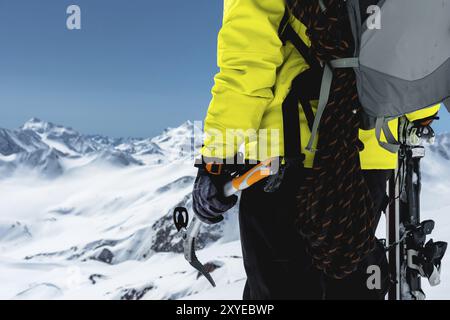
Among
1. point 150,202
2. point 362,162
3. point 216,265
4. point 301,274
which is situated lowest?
point 150,202

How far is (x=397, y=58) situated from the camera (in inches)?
Answer: 59.7

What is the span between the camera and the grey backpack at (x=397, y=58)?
1.49 meters

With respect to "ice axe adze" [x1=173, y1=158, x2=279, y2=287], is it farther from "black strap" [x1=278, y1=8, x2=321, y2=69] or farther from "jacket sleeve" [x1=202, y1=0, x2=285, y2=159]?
"black strap" [x1=278, y1=8, x2=321, y2=69]

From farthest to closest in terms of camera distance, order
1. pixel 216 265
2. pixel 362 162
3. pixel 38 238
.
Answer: pixel 38 238
pixel 216 265
pixel 362 162

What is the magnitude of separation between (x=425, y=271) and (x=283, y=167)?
3.74 ft

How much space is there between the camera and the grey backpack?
1492 millimetres

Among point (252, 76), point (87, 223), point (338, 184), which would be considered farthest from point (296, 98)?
point (87, 223)

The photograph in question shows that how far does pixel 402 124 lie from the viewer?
2104 millimetres

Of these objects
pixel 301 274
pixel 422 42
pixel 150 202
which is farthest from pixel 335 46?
pixel 150 202

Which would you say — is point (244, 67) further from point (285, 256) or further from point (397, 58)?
point (285, 256)

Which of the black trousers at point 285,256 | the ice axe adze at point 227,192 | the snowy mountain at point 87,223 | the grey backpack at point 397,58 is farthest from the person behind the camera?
the snowy mountain at point 87,223

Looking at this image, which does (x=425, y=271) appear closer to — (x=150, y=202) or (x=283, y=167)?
(x=283, y=167)

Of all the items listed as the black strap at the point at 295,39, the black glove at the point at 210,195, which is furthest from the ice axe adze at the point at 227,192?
the black strap at the point at 295,39

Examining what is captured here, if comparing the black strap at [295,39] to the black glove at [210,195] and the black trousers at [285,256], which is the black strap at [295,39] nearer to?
the black trousers at [285,256]
